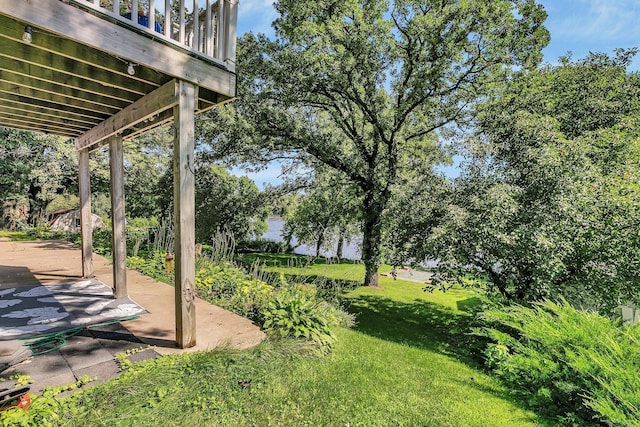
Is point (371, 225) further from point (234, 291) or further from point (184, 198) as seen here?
point (184, 198)

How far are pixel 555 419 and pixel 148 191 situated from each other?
13.9 m

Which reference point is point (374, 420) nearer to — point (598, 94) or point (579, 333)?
point (579, 333)

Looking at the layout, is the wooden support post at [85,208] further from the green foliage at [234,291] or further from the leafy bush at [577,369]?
the leafy bush at [577,369]

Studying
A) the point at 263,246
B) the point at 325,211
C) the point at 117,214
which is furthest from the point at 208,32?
the point at 263,246

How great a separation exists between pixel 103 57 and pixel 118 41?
29cm

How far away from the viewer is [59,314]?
129 inches

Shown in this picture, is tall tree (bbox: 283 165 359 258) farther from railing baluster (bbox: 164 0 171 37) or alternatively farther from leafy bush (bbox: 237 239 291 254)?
railing baluster (bbox: 164 0 171 37)

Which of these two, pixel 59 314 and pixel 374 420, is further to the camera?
pixel 59 314

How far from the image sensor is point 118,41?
218 centimetres

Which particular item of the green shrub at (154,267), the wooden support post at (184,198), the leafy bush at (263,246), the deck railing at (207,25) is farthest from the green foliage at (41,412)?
the leafy bush at (263,246)

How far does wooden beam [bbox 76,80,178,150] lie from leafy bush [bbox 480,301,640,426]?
4.14m

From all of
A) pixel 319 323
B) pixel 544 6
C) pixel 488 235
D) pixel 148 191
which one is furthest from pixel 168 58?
pixel 148 191

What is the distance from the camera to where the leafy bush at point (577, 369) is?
7.81 feet

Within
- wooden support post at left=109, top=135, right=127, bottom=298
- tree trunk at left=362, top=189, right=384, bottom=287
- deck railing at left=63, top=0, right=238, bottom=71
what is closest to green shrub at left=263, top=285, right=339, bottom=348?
wooden support post at left=109, top=135, right=127, bottom=298
